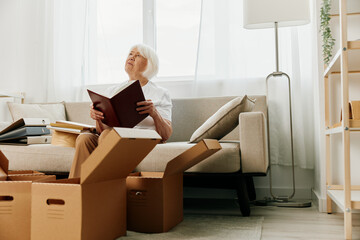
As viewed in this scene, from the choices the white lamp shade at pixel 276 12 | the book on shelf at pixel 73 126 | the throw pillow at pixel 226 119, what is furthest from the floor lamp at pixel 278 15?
the book on shelf at pixel 73 126

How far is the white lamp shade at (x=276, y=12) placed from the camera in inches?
91.7

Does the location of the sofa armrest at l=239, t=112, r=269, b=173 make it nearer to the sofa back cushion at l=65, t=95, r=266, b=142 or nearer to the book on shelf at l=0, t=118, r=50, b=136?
the sofa back cushion at l=65, t=95, r=266, b=142

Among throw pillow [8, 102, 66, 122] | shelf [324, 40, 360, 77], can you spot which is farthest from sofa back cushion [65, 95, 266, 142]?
throw pillow [8, 102, 66, 122]

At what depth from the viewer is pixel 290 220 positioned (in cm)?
191

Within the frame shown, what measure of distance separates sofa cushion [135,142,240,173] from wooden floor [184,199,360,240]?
33 centimetres

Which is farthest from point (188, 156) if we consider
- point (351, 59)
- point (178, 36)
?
point (178, 36)

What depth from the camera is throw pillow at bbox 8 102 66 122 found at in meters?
2.57

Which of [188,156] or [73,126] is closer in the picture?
[188,156]

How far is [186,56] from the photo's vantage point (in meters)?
2.98

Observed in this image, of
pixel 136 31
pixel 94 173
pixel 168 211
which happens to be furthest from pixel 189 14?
pixel 94 173

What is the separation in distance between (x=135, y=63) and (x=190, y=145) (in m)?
0.68

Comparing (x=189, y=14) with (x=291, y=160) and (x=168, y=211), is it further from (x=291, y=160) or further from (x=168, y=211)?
(x=168, y=211)

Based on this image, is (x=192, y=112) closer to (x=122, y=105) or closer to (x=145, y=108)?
(x=145, y=108)

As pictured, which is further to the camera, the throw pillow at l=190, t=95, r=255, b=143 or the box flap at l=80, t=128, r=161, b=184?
the throw pillow at l=190, t=95, r=255, b=143
